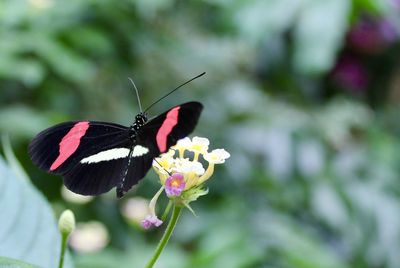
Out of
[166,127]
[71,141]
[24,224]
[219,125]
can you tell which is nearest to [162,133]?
[166,127]

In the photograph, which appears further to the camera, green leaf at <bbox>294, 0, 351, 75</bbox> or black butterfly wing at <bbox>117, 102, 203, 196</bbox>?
green leaf at <bbox>294, 0, 351, 75</bbox>

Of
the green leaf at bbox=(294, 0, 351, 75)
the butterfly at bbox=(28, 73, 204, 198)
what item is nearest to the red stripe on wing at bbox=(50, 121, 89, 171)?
the butterfly at bbox=(28, 73, 204, 198)

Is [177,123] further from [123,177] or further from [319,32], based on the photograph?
[319,32]

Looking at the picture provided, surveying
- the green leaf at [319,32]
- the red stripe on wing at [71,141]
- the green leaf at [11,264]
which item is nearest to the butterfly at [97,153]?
the red stripe on wing at [71,141]

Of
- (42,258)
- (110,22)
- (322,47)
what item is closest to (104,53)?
(110,22)

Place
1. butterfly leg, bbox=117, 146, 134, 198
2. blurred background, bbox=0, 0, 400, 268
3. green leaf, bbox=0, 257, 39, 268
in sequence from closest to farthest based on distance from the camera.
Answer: green leaf, bbox=0, 257, 39, 268 < butterfly leg, bbox=117, 146, 134, 198 < blurred background, bbox=0, 0, 400, 268

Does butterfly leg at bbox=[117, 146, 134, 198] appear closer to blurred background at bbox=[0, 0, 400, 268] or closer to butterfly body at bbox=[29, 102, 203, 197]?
butterfly body at bbox=[29, 102, 203, 197]

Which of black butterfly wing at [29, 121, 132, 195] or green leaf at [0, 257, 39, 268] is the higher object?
black butterfly wing at [29, 121, 132, 195]
